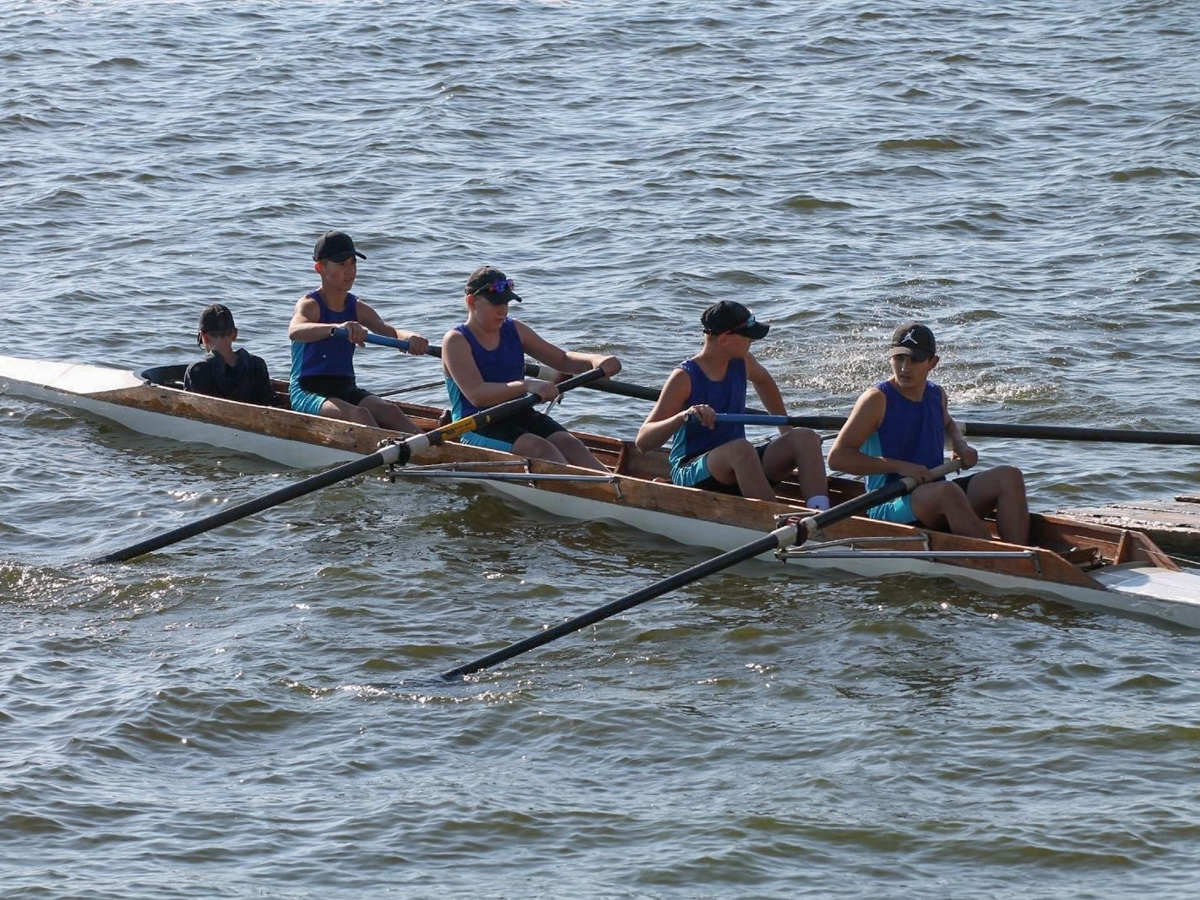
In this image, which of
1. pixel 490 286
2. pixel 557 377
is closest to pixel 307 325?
pixel 490 286

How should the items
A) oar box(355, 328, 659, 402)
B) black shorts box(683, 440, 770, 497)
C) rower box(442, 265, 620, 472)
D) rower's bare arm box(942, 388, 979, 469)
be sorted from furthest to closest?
oar box(355, 328, 659, 402) → rower box(442, 265, 620, 472) → black shorts box(683, 440, 770, 497) → rower's bare arm box(942, 388, 979, 469)

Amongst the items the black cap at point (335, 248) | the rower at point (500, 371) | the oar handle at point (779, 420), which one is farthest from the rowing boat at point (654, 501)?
the black cap at point (335, 248)

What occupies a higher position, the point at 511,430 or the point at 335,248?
the point at 335,248

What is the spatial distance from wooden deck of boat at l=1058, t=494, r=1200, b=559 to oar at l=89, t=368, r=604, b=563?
3286 millimetres

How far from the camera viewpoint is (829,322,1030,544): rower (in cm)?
951

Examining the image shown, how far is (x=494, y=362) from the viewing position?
11.3m

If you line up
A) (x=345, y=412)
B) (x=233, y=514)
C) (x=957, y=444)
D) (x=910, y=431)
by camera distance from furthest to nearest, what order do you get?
1. (x=345, y=412)
2. (x=233, y=514)
3. (x=957, y=444)
4. (x=910, y=431)

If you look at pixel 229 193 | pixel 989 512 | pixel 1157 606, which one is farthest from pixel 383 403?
pixel 229 193

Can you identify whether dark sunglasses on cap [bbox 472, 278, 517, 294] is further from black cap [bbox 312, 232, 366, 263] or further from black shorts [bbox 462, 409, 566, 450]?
black cap [bbox 312, 232, 366, 263]

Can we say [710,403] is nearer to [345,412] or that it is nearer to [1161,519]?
[1161,519]

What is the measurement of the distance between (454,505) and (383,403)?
1090mm

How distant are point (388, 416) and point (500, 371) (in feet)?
4.12

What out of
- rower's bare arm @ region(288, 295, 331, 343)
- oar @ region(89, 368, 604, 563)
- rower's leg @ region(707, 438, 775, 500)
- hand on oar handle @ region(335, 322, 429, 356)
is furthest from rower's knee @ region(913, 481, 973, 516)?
rower's bare arm @ region(288, 295, 331, 343)

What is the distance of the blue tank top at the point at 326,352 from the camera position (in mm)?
A: 12227
